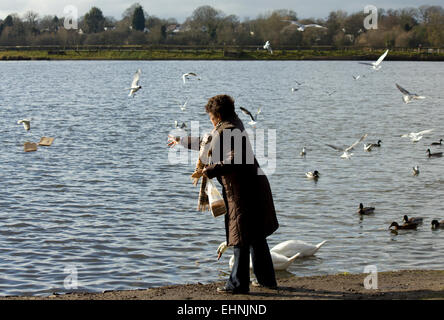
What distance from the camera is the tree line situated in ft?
361

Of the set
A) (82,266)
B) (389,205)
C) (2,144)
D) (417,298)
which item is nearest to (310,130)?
(2,144)

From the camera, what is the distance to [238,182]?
665 centimetres

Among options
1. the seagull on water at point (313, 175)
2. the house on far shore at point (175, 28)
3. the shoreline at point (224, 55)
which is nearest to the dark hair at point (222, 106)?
the seagull on water at point (313, 175)

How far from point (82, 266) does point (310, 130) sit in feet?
59.9

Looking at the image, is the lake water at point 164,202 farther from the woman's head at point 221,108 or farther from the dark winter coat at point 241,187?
the woman's head at point 221,108

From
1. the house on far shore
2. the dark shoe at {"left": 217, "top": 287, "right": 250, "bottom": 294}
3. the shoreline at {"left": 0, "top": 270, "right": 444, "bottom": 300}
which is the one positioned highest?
the house on far shore

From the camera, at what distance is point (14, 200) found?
44.4ft

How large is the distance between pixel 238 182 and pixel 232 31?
11825cm

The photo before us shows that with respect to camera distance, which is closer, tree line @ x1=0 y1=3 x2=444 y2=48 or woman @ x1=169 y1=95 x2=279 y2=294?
woman @ x1=169 y1=95 x2=279 y2=294

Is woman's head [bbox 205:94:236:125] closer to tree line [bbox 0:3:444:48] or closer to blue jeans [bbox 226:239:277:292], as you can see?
blue jeans [bbox 226:239:277:292]

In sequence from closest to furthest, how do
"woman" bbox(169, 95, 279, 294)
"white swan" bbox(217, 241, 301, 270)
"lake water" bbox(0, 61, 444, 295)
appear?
"woman" bbox(169, 95, 279, 294)
"white swan" bbox(217, 241, 301, 270)
"lake water" bbox(0, 61, 444, 295)

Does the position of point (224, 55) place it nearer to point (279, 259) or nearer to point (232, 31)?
point (232, 31)

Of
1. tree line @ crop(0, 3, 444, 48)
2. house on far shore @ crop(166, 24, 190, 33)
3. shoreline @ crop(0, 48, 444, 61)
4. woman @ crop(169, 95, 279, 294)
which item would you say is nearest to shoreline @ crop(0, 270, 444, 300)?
woman @ crop(169, 95, 279, 294)

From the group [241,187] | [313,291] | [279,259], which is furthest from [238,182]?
[279,259]
